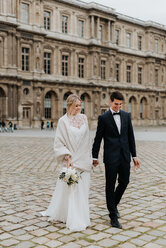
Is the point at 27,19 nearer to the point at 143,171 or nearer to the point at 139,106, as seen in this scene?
the point at 139,106

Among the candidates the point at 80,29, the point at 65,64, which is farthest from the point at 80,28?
the point at 65,64

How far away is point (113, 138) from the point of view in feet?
15.6

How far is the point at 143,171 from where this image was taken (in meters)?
9.34

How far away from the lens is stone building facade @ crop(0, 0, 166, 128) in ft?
111

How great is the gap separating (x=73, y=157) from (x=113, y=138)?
64 centimetres

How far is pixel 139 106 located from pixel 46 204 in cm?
4442

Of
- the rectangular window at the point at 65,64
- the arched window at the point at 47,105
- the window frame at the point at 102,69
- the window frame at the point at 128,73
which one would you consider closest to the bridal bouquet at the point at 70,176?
the arched window at the point at 47,105

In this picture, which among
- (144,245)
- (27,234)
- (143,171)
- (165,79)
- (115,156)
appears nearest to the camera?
(144,245)

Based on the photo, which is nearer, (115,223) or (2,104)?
(115,223)

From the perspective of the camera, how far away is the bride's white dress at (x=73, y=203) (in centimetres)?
460

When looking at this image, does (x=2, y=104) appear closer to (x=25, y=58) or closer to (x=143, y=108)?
(x=25, y=58)

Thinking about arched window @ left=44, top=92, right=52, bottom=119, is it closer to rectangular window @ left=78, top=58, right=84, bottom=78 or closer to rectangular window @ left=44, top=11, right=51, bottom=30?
rectangular window @ left=78, top=58, right=84, bottom=78

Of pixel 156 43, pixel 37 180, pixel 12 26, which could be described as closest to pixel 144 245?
pixel 37 180

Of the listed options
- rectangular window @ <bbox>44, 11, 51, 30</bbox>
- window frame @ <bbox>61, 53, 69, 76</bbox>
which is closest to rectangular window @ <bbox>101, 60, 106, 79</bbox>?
window frame @ <bbox>61, 53, 69, 76</bbox>
